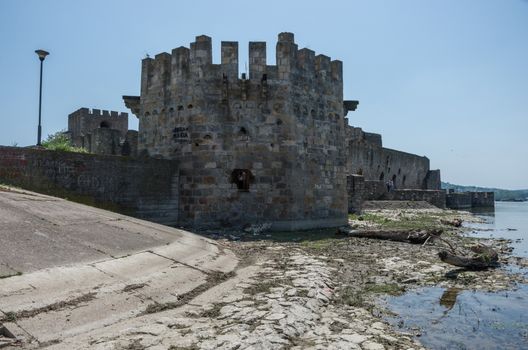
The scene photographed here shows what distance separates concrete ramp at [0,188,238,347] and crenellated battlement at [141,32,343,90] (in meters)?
7.07

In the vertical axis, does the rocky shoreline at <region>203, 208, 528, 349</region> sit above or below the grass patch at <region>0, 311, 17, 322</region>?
below

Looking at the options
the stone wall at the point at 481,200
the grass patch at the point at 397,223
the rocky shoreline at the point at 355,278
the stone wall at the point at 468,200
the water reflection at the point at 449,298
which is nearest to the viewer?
the rocky shoreline at the point at 355,278

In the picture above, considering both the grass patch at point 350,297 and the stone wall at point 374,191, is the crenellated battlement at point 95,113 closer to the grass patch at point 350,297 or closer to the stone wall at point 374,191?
the stone wall at point 374,191

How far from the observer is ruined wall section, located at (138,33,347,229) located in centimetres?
1373

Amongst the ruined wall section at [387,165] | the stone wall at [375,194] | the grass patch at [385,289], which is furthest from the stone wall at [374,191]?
the grass patch at [385,289]

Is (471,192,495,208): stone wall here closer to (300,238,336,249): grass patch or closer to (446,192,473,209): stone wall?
(446,192,473,209): stone wall

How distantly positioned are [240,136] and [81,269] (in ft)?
29.5

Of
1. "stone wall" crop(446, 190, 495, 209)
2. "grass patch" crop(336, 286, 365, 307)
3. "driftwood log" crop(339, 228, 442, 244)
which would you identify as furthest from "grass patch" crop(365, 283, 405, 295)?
"stone wall" crop(446, 190, 495, 209)

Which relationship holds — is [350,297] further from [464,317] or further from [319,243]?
[319,243]

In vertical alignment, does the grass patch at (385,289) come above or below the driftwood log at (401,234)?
below

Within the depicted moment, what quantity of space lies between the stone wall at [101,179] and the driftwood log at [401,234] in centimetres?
572

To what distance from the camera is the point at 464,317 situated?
19.0 feet

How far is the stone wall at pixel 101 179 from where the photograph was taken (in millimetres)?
9945

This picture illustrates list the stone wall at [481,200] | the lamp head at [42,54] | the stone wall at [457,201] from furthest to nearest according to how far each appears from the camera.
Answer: the stone wall at [481,200], the stone wall at [457,201], the lamp head at [42,54]
